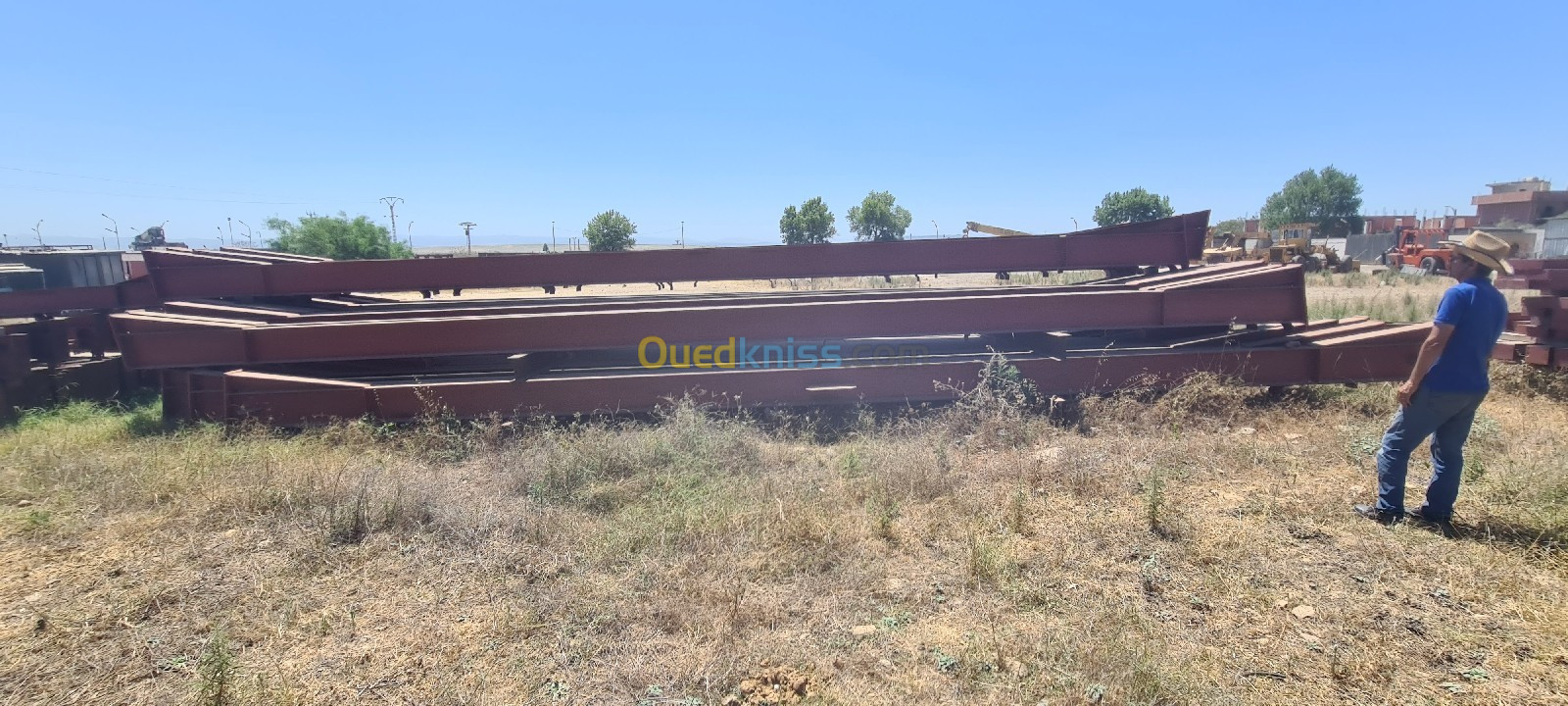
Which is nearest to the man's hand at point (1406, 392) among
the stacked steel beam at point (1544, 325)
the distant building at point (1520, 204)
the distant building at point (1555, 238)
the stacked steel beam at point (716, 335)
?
the stacked steel beam at point (716, 335)

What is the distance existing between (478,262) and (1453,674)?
23.8 ft

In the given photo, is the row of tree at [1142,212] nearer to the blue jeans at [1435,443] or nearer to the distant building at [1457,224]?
the distant building at [1457,224]

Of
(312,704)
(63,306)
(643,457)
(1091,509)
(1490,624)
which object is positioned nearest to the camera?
(312,704)

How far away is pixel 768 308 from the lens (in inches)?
238

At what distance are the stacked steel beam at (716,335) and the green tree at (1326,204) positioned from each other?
55.8 meters

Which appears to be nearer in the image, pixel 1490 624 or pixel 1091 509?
pixel 1490 624

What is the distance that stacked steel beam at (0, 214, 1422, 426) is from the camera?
574cm

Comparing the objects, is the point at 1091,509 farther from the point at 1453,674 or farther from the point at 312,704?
the point at 312,704

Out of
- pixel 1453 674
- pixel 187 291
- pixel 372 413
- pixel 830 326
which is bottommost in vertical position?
pixel 1453 674

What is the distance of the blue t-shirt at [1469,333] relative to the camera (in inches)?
139

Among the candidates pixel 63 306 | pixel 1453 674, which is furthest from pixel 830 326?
pixel 63 306

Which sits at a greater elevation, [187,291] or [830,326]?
[187,291]

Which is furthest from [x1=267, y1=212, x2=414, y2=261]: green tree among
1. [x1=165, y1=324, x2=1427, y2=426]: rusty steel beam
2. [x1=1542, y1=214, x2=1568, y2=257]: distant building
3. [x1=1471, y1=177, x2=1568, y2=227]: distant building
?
[x1=1471, y1=177, x2=1568, y2=227]: distant building

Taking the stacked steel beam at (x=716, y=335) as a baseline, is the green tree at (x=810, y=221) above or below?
above
